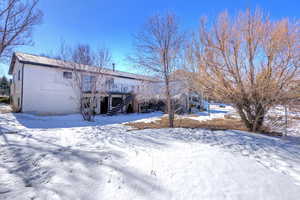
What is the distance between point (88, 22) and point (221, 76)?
383 inches

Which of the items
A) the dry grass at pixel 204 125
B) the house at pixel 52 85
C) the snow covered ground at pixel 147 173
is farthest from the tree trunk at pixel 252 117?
the house at pixel 52 85

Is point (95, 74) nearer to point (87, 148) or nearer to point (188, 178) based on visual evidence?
point (87, 148)

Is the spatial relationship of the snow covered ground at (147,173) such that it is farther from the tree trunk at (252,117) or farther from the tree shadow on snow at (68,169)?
the tree trunk at (252,117)

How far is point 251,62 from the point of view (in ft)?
19.9

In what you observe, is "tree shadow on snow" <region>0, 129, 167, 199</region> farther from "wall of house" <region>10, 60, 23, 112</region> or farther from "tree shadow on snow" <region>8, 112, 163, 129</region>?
"wall of house" <region>10, 60, 23, 112</region>

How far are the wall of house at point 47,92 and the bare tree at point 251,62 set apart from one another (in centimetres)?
977

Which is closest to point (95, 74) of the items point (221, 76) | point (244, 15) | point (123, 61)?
point (123, 61)

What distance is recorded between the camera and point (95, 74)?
999 centimetres

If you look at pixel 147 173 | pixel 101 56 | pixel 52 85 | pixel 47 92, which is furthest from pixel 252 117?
pixel 47 92

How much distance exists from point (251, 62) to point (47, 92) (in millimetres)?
14428

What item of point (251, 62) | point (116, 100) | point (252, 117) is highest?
point (251, 62)

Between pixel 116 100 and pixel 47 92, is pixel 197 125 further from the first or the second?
pixel 47 92

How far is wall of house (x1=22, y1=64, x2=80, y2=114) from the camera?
11375mm

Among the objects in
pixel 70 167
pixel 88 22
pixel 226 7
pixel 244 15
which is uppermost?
pixel 88 22
